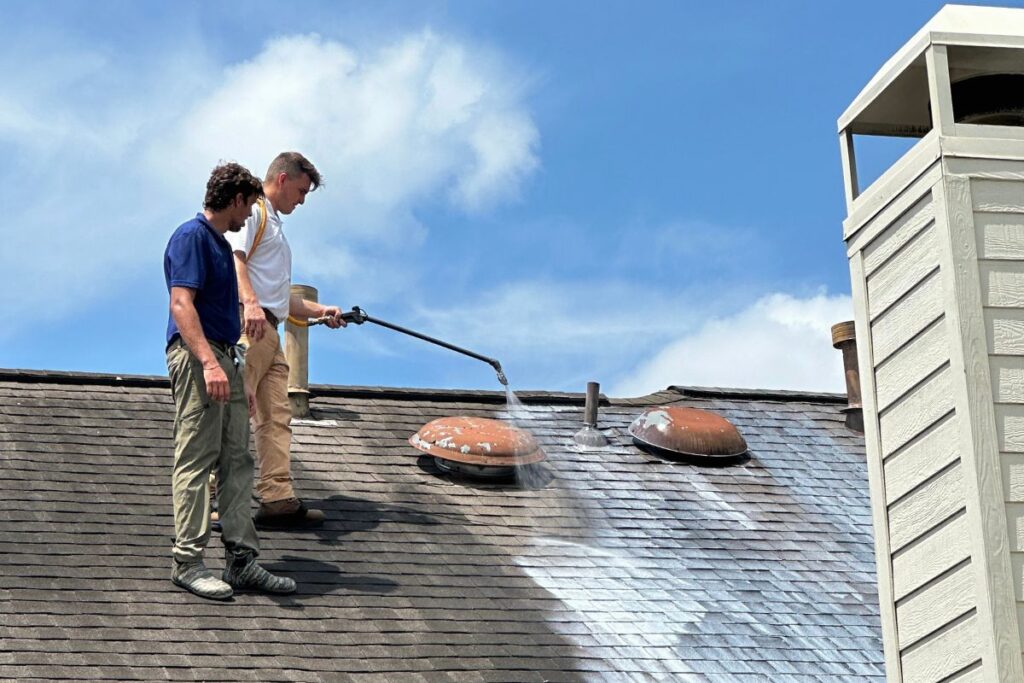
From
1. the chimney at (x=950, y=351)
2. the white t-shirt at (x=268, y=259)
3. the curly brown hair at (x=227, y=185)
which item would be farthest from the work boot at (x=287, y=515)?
the chimney at (x=950, y=351)

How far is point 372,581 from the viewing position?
7.89m

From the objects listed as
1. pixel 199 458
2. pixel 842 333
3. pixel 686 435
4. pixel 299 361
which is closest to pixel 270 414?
pixel 199 458

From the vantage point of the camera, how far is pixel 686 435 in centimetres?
1026

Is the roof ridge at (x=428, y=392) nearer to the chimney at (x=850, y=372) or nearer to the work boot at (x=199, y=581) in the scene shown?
the chimney at (x=850, y=372)

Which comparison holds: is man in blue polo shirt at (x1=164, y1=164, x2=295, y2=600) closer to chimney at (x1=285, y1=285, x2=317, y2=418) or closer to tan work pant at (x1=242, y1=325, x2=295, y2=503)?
tan work pant at (x1=242, y1=325, x2=295, y2=503)

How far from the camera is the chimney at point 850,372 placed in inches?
448

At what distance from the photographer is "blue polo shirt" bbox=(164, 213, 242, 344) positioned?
755 cm

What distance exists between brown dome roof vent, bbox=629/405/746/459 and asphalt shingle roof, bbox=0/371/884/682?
0.44 ft

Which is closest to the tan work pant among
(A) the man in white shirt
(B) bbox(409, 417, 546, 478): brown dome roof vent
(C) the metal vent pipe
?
(A) the man in white shirt

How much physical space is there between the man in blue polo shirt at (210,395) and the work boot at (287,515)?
1.96ft

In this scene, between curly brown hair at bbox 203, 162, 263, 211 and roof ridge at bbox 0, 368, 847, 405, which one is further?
roof ridge at bbox 0, 368, 847, 405

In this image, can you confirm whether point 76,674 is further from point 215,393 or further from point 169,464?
point 169,464

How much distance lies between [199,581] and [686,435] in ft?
13.1

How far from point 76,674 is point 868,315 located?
3.72 metres
